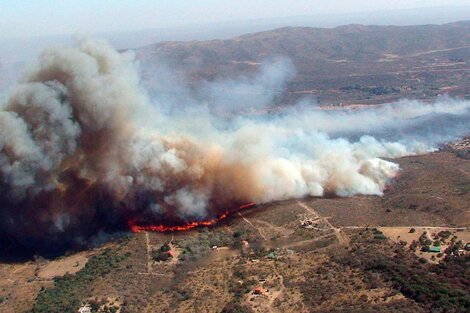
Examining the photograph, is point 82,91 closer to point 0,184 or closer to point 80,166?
point 80,166

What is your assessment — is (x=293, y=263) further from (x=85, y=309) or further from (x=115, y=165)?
(x=115, y=165)

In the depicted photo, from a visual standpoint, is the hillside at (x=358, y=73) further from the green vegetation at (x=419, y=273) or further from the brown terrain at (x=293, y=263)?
the green vegetation at (x=419, y=273)

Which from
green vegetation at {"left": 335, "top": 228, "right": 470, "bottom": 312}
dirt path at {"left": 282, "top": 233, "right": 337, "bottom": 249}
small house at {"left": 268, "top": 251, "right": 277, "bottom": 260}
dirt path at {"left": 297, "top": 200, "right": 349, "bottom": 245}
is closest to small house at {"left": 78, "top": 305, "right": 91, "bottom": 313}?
small house at {"left": 268, "top": 251, "right": 277, "bottom": 260}

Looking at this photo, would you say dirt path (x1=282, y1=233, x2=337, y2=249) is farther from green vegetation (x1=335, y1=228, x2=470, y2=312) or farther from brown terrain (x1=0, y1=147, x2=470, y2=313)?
green vegetation (x1=335, y1=228, x2=470, y2=312)

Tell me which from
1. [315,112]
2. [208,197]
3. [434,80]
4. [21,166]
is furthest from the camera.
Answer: [434,80]

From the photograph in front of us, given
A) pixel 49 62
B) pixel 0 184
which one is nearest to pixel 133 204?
pixel 0 184

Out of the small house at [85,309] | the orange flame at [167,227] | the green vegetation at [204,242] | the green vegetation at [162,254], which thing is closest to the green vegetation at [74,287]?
the small house at [85,309]
